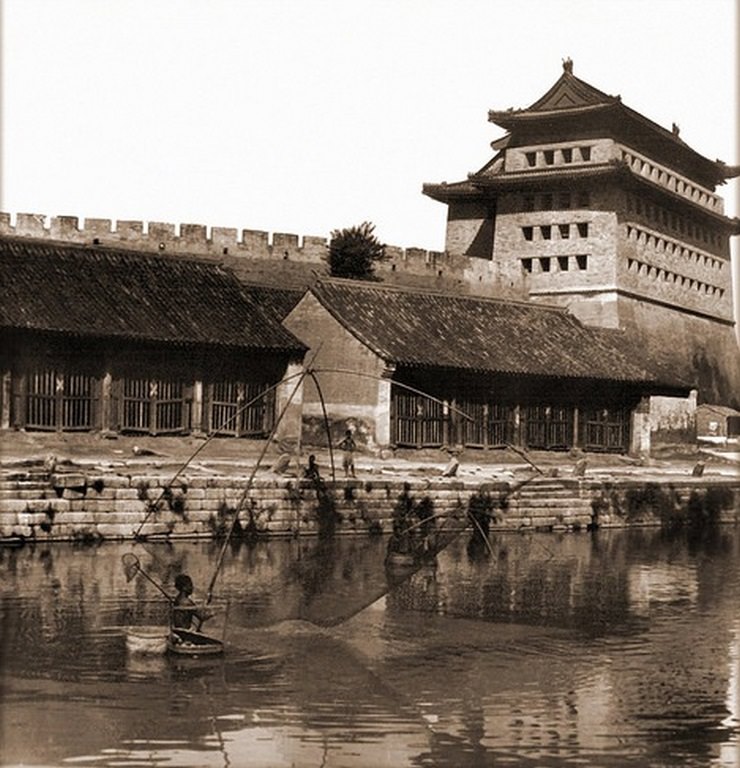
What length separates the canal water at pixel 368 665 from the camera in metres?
11.8

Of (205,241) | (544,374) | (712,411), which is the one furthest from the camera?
(712,411)

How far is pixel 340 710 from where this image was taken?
13055 millimetres

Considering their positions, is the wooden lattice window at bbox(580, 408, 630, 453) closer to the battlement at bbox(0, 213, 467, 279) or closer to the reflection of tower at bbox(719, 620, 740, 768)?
the battlement at bbox(0, 213, 467, 279)

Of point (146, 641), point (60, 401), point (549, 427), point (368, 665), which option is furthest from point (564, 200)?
point (146, 641)

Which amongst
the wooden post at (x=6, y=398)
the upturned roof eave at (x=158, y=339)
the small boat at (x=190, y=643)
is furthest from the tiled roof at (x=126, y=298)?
the small boat at (x=190, y=643)

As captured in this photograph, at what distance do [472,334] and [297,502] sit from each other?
41.8 ft

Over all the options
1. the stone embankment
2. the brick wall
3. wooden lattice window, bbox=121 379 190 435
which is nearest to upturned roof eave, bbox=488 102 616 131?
the brick wall

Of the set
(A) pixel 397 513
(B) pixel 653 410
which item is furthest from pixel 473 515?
(B) pixel 653 410

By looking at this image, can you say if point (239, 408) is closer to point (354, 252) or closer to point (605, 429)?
point (605, 429)

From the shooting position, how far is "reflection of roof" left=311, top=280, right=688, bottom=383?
34750mm

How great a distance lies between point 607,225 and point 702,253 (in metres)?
8.72

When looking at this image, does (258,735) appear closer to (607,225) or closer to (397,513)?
(397,513)

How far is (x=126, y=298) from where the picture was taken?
105 ft

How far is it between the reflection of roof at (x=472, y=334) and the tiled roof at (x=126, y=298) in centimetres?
203
